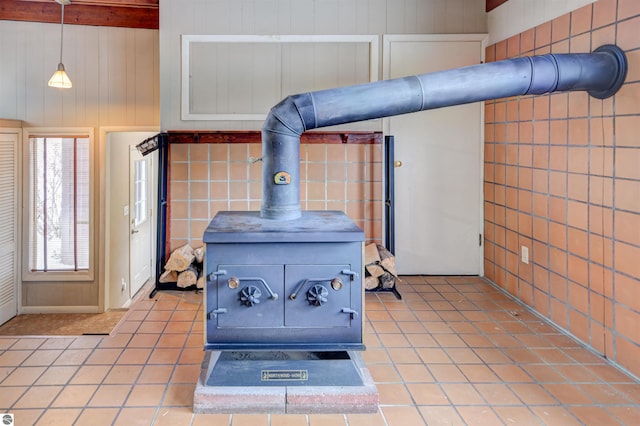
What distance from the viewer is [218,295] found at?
2.01m

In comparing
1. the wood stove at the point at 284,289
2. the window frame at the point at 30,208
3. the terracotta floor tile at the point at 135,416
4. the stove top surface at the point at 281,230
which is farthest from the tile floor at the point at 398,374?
the window frame at the point at 30,208

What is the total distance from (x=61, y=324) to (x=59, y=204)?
44.9 inches

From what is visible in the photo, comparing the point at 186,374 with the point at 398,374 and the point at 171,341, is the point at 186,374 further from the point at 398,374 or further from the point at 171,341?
the point at 398,374

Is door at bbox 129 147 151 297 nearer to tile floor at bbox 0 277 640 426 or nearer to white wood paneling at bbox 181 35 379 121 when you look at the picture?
white wood paneling at bbox 181 35 379 121

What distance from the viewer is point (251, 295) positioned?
6.50 feet

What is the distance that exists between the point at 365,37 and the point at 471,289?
196cm

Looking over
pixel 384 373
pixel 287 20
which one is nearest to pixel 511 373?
pixel 384 373

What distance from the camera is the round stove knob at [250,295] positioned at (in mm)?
1979

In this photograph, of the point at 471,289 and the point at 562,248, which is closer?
the point at 562,248

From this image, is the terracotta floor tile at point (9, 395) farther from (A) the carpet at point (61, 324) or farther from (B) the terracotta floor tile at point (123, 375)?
(A) the carpet at point (61, 324)

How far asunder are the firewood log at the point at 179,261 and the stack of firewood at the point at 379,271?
1.23 m

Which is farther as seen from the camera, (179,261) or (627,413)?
(179,261)

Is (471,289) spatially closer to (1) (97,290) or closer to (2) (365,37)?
(2) (365,37)

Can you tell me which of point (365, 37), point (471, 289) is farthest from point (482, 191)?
point (365, 37)
